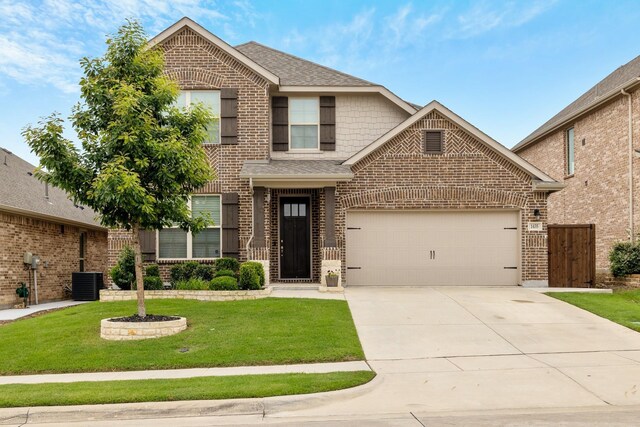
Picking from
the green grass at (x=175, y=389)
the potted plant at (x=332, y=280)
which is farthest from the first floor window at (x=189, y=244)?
the green grass at (x=175, y=389)

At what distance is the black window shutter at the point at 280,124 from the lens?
1669 centimetres

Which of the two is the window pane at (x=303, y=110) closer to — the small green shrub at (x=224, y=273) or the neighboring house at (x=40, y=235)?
the small green shrub at (x=224, y=273)

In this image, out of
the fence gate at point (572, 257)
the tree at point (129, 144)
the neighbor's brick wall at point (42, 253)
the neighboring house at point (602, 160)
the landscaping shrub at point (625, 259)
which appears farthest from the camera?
the neighboring house at point (602, 160)

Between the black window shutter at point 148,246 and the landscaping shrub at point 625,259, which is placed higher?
the black window shutter at point 148,246

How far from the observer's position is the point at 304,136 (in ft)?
55.4

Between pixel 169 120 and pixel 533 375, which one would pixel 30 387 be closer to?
pixel 169 120

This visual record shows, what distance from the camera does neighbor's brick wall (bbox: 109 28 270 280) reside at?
616 inches

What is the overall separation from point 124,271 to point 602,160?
17.3m

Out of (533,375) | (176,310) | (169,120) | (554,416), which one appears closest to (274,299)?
(176,310)

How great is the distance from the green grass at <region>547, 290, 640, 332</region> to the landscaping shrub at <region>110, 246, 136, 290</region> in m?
11.6

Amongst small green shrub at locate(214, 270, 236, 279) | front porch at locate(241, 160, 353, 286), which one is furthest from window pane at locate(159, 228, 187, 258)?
front porch at locate(241, 160, 353, 286)

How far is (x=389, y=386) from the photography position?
7.15 metres

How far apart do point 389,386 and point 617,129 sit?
15931mm

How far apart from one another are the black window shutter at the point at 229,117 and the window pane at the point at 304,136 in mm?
2009
